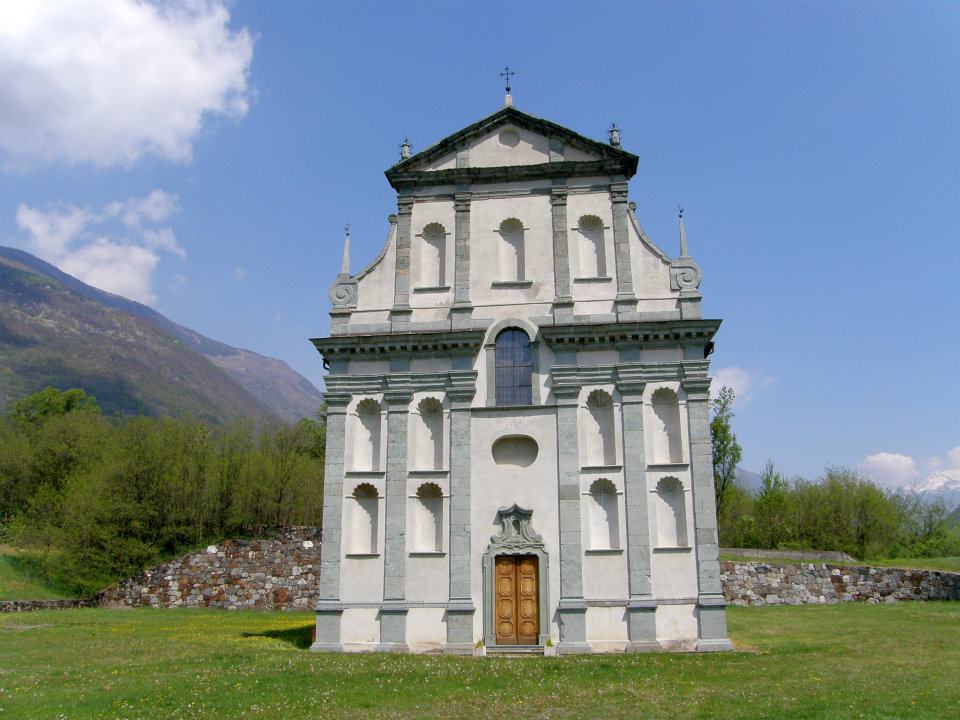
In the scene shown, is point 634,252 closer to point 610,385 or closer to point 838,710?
point 610,385

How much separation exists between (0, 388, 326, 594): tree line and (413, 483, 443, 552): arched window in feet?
75.6

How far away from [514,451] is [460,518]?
8.45ft

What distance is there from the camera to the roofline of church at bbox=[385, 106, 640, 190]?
977 inches

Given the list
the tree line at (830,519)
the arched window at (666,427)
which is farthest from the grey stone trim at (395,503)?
the tree line at (830,519)

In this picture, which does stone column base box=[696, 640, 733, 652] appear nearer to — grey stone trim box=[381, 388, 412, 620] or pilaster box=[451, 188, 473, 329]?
grey stone trim box=[381, 388, 412, 620]

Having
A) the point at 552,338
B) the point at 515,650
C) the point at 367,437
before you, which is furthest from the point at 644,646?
the point at 367,437

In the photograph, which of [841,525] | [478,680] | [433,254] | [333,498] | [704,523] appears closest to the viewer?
[478,680]

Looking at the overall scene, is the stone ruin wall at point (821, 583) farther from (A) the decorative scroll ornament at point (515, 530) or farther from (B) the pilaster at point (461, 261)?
(B) the pilaster at point (461, 261)

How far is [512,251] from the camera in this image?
82.5 ft

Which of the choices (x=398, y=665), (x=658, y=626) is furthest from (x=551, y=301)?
(x=398, y=665)

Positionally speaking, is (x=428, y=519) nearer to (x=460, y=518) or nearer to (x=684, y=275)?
(x=460, y=518)

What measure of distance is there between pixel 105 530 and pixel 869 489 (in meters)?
46.4

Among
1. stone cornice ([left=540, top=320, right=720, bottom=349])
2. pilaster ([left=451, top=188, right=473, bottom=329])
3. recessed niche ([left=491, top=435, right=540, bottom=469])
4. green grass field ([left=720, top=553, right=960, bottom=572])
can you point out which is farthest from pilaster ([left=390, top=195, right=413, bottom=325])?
green grass field ([left=720, top=553, right=960, bottom=572])

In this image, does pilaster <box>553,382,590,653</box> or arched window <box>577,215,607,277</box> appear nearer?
pilaster <box>553,382,590,653</box>
